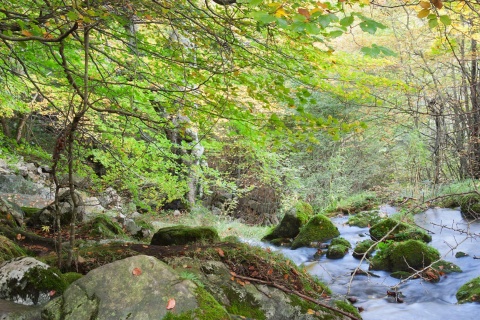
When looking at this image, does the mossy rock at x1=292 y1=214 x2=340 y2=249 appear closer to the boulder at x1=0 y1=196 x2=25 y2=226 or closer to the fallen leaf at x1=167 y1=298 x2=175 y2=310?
the boulder at x1=0 y1=196 x2=25 y2=226

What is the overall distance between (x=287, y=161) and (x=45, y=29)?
14.3m

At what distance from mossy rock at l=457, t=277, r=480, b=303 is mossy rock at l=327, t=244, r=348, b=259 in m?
2.52

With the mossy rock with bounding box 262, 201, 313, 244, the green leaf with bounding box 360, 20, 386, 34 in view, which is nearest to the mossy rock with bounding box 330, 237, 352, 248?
the mossy rock with bounding box 262, 201, 313, 244

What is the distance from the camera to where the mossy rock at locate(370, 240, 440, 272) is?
Result: 21.3 feet

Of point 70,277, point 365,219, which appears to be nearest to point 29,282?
point 70,277

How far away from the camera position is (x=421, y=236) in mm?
7996

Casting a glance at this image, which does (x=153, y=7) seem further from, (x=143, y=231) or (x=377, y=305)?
(x=143, y=231)

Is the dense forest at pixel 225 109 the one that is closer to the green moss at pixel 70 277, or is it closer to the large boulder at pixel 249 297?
the large boulder at pixel 249 297

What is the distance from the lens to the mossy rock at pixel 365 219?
34.1 ft

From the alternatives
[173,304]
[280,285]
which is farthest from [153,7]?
[280,285]

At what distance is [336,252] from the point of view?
7.93 m

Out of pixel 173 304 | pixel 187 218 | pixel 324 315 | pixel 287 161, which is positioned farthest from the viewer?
pixel 287 161

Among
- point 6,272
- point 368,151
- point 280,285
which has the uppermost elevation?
point 368,151

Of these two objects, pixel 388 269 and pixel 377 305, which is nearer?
pixel 377 305
